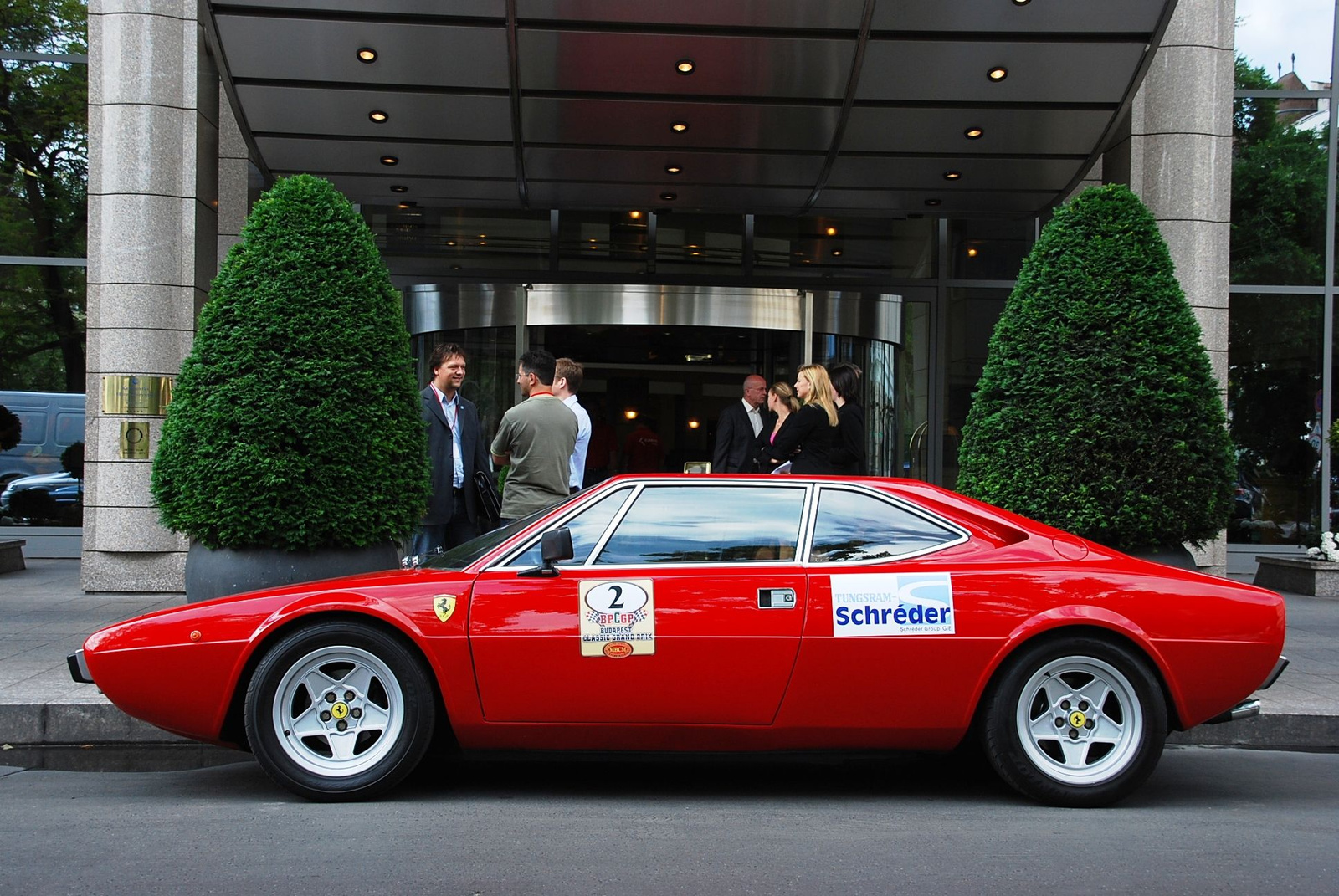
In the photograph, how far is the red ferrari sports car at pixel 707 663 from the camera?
460 cm

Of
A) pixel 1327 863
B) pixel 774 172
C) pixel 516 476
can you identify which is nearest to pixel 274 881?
pixel 1327 863

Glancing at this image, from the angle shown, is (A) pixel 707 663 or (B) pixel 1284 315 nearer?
(A) pixel 707 663

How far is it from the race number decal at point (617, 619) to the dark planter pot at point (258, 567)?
102 inches

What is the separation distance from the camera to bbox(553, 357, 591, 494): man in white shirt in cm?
820

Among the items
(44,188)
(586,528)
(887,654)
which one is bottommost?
(887,654)

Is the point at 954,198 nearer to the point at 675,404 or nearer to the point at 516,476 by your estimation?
the point at 675,404

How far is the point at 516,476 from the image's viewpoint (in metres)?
7.32

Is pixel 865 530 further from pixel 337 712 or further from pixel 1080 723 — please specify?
pixel 337 712

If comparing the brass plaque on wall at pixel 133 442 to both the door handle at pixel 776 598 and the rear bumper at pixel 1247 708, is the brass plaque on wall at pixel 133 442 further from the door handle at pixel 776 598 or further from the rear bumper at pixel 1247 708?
the rear bumper at pixel 1247 708

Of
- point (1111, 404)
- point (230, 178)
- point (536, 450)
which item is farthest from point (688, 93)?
point (1111, 404)

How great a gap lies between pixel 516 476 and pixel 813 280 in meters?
6.53

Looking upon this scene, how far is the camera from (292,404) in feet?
21.9

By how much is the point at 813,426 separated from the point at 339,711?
4.44 metres

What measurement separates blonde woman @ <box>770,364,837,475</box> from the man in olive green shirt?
170 cm
